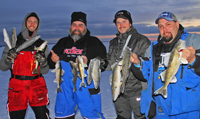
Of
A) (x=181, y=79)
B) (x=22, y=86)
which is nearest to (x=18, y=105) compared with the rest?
(x=22, y=86)

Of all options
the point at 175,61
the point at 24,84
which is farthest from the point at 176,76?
the point at 24,84

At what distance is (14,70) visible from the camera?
11.4 ft

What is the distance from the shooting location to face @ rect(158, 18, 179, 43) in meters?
2.72

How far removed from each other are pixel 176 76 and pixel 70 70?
2.17 metres

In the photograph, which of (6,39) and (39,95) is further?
(39,95)

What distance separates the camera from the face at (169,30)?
8.93 ft

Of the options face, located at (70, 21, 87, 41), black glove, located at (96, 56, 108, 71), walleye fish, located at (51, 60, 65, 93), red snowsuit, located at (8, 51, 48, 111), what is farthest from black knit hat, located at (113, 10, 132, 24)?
red snowsuit, located at (8, 51, 48, 111)

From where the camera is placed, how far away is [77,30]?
3.61m

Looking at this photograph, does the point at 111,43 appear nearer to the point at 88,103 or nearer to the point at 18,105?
the point at 88,103

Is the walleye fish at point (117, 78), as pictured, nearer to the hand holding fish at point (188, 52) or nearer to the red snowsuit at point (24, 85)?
the hand holding fish at point (188, 52)

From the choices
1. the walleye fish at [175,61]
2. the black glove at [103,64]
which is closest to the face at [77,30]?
the black glove at [103,64]

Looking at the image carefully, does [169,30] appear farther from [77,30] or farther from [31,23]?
[31,23]

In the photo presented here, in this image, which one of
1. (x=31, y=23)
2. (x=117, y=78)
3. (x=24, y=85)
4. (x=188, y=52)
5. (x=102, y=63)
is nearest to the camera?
(x=188, y=52)

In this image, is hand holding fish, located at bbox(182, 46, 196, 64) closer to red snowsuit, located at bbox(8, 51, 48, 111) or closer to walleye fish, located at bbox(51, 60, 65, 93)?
walleye fish, located at bbox(51, 60, 65, 93)
